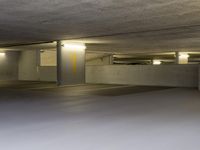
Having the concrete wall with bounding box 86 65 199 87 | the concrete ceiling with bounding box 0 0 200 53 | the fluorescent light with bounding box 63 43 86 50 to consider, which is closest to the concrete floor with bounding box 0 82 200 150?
the concrete ceiling with bounding box 0 0 200 53

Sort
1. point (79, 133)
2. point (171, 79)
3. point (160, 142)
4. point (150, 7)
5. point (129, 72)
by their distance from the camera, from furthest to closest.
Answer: point (129, 72) < point (171, 79) < point (150, 7) < point (79, 133) < point (160, 142)

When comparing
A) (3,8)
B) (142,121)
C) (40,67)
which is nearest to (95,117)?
(142,121)

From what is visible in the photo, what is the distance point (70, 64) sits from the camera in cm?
1220

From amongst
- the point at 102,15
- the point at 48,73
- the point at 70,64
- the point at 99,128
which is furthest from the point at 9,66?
the point at 99,128

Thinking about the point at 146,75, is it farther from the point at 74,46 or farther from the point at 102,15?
the point at 102,15

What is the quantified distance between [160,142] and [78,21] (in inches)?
189

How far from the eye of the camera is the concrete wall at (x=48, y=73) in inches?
619

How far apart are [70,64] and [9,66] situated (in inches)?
286

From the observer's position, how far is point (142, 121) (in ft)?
13.9

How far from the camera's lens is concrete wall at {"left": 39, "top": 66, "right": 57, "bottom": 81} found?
15.7 m

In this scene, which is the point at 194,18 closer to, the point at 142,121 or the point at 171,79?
the point at 142,121

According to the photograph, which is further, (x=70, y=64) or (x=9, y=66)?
(x=9, y=66)

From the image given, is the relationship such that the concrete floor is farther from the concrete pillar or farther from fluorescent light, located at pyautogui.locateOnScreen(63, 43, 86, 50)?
fluorescent light, located at pyautogui.locateOnScreen(63, 43, 86, 50)

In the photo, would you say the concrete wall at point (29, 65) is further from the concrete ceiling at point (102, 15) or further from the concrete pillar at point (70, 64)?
the concrete ceiling at point (102, 15)
